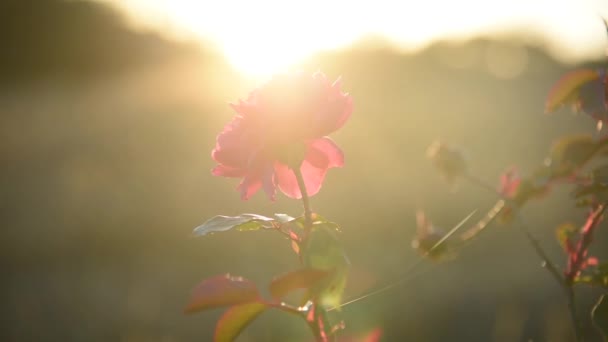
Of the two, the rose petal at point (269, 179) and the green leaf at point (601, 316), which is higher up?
the rose petal at point (269, 179)

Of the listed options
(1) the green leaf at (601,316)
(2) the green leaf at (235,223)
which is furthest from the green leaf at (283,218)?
(1) the green leaf at (601,316)

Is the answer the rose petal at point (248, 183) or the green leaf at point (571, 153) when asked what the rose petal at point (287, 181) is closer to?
the rose petal at point (248, 183)

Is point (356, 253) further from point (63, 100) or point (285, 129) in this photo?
point (63, 100)

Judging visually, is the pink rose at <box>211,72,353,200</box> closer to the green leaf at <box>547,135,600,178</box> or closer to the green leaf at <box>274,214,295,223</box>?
the green leaf at <box>274,214,295,223</box>

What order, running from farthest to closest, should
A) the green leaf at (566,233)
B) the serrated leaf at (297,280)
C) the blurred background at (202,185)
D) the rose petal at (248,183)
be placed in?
the blurred background at (202,185) → the green leaf at (566,233) → the rose petal at (248,183) → the serrated leaf at (297,280)

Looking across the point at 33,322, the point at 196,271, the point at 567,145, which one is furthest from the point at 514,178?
the point at 196,271

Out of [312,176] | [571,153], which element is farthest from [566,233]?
[312,176]
